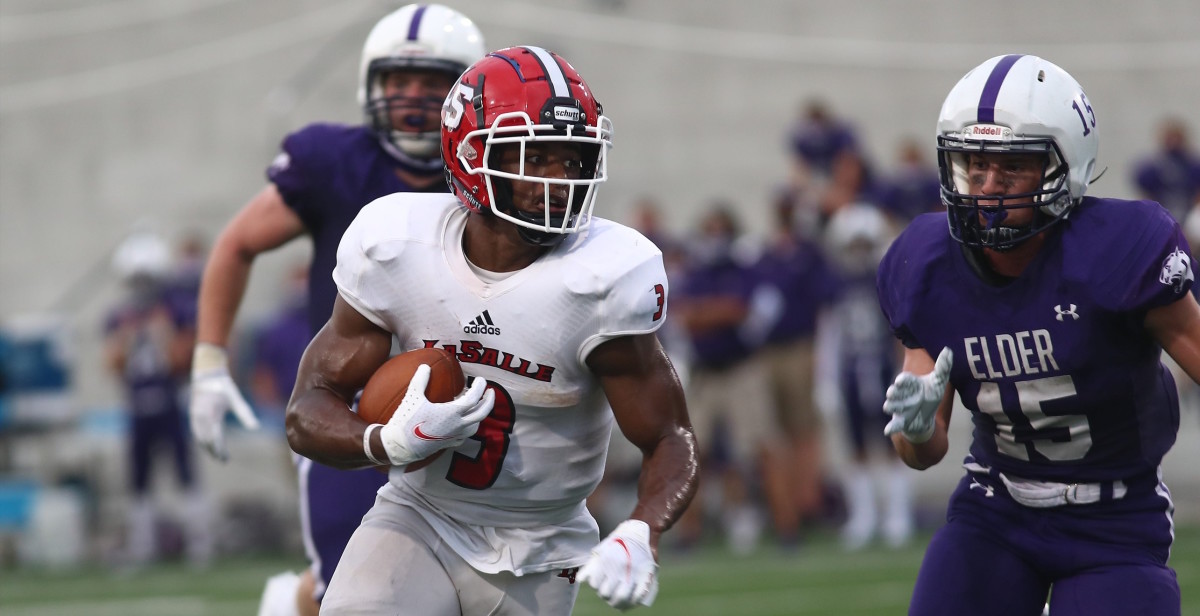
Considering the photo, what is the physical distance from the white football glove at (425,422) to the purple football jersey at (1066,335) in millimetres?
965

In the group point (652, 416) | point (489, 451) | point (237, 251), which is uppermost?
point (652, 416)

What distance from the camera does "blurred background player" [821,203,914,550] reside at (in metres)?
8.41

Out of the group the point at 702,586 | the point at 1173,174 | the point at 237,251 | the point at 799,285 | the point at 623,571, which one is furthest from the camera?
the point at 1173,174

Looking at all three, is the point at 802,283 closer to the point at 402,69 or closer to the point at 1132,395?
the point at 402,69

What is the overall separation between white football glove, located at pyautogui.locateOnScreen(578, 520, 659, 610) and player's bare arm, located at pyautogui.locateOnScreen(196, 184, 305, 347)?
5.53ft

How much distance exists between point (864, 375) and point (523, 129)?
558cm

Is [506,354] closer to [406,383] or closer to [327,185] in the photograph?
[406,383]

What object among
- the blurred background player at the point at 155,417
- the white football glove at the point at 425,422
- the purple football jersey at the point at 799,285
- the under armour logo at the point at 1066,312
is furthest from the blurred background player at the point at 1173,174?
the white football glove at the point at 425,422

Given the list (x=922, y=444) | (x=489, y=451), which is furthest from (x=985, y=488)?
(x=489, y=451)

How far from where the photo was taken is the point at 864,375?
8.38 metres

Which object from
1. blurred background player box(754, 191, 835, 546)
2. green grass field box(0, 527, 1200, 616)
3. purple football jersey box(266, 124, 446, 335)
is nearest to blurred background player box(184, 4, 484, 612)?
purple football jersey box(266, 124, 446, 335)

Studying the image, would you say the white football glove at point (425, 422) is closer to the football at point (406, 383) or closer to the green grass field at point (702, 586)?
the football at point (406, 383)

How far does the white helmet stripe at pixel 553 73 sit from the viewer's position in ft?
10.2

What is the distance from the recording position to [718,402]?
8.88 meters
